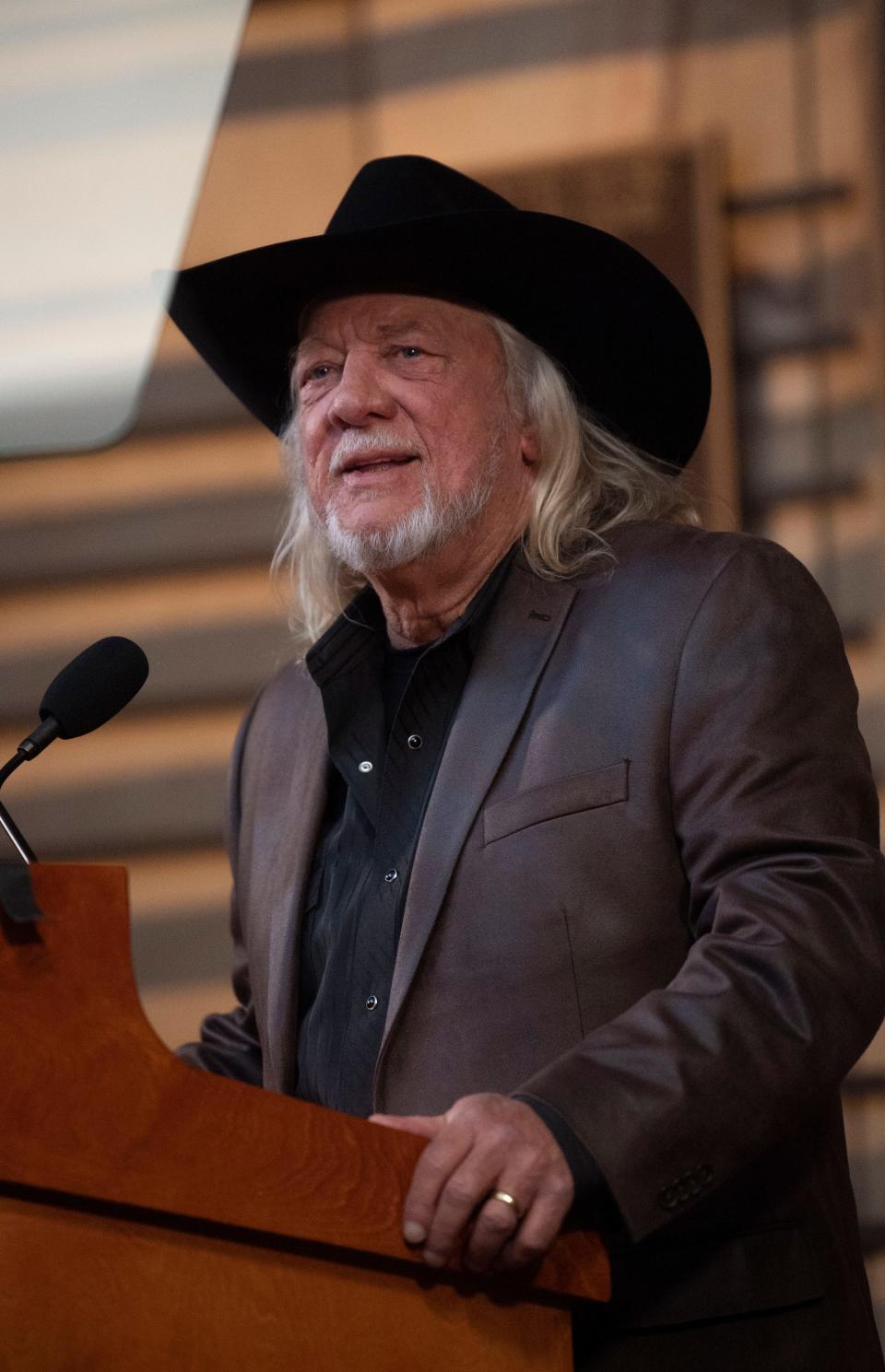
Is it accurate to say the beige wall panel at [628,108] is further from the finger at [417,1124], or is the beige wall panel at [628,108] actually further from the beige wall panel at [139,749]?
the finger at [417,1124]

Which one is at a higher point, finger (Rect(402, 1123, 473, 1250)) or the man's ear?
the man's ear

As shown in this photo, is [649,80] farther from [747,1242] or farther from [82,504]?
[747,1242]

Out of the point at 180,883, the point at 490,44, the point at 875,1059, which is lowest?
the point at 875,1059

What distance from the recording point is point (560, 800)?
1.82 m

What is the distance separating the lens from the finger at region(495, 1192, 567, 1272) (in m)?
1.27

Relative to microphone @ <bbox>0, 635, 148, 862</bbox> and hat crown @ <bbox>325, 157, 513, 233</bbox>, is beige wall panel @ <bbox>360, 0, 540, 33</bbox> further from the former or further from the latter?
microphone @ <bbox>0, 635, 148, 862</bbox>

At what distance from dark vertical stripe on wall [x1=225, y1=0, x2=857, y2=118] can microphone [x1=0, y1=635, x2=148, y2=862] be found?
200 cm

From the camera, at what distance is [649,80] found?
3.01m

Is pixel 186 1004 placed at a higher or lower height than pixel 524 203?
lower

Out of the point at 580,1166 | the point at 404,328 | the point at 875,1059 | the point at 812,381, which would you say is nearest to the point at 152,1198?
the point at 580,1166

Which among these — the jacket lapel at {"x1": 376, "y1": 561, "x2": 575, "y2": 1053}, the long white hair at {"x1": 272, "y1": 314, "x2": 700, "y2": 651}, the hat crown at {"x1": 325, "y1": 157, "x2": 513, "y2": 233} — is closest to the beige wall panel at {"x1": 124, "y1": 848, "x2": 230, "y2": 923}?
the long white hair at {"x1": 272, "y1": 314, "x2": 700, "y2": 651}

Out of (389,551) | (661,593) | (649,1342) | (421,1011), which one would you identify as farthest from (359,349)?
(649,1342)

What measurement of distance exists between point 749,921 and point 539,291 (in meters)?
1.11

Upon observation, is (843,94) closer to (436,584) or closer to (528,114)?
(528,114)
